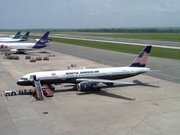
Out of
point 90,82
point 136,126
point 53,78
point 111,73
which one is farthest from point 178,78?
point 136,126

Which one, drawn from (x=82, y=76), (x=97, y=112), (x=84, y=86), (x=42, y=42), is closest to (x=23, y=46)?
(x=42, y=42)

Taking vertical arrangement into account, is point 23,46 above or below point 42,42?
below

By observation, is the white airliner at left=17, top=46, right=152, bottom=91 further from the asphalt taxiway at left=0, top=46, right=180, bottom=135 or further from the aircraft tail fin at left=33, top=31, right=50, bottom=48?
the aircraft tail fin at left=33, top=31, right=50, bottom=48

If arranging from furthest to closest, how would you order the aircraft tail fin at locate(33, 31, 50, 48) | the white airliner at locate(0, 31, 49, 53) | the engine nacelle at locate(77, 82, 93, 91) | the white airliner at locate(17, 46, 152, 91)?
the aircraft tail fin at locate(33, 31, 50, 48)
the white airliner at locate(0, 31, 49, 53)
the white airliner at locate(17, 46, 152, 91)
the engine nacelle at locate(77, 82, 93, 91)

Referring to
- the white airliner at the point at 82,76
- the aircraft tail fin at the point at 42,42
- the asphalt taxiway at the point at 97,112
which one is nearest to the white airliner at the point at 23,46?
the aircraft tail fin at the point at 42,42

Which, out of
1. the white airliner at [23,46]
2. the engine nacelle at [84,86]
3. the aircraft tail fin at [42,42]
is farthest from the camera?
the aircraft tail fin at [42,42]

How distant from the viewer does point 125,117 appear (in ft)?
100

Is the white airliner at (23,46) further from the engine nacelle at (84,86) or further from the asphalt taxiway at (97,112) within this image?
the engine nacelle at (84,86)

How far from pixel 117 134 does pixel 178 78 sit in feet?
105

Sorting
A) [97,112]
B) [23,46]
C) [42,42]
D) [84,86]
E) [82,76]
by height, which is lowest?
[97,112]

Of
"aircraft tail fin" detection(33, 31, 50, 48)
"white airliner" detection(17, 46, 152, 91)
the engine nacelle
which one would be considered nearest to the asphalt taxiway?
the engine nacelle

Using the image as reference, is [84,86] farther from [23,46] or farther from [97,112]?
[23,46]

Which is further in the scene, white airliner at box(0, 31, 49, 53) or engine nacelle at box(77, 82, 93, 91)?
white airliner at box(0, 31, 49, 53)

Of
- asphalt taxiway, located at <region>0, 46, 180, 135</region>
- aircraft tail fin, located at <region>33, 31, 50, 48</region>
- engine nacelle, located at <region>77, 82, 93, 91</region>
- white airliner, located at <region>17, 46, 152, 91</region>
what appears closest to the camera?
asphalt taxiway, located at <region>0, 46, 180, 135</region>
